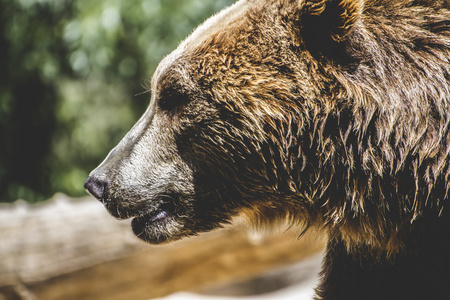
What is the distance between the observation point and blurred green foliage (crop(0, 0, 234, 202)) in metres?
7.31

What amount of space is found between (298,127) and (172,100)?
0.59 metres

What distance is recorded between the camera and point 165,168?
259 centimetres

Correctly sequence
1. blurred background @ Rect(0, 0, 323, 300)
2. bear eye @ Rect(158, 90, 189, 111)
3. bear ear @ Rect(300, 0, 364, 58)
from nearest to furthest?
bear ear @ Rect(300, 0, 364, 58), bear eye @ Rect(158, 90, 189, 111), blurred background @ Rect(0, 0, 323, 300)

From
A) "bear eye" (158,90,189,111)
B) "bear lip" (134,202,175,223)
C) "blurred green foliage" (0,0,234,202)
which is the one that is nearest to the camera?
"bear eye" (158,90,189,111)

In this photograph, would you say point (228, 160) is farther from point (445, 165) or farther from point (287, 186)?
point (445, 165)

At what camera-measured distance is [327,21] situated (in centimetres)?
229

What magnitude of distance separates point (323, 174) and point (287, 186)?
0.57ft

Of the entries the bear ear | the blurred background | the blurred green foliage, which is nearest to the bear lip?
the blurred background

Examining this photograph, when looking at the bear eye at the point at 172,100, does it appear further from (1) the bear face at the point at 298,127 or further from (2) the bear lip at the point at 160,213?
(2) the bear lip at the point at 160,213

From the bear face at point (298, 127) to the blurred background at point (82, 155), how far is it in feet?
1.24

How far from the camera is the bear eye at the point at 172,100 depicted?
2.53m

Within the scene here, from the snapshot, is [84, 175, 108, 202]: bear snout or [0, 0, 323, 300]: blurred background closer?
[84, 175, 108, 202]: bear snout

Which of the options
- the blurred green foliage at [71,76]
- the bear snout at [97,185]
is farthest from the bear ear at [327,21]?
the blurred green foliage at [71,76]

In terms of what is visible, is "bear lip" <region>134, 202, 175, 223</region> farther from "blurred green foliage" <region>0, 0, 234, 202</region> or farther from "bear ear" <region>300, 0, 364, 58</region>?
"blurred green foliage" <region>0, 0, 234, 202</region>
